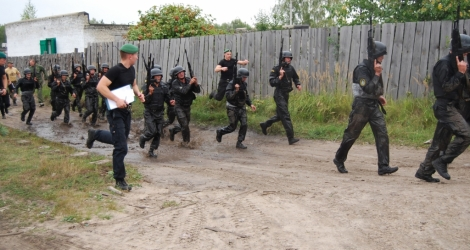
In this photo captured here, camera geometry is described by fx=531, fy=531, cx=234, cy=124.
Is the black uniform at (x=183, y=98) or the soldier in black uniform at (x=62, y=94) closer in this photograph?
the black uniform at (x=183, y=98)

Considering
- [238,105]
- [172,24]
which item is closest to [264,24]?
[172,24]

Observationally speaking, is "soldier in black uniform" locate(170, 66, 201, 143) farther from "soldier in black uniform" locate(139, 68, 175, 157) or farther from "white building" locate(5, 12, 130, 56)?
"white building" locate(5, 12, 130, 56)

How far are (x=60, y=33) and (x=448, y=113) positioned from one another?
31.1 metres

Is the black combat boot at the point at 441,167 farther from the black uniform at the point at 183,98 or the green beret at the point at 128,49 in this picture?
the black uniform at the point at 183,98

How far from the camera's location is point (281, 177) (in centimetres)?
806

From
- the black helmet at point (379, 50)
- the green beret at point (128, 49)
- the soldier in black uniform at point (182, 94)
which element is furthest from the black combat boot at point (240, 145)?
the green beret at point (128, 49)

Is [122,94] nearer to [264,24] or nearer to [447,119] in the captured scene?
[447,119]

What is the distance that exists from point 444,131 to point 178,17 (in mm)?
15935

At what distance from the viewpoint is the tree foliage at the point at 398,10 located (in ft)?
45.4

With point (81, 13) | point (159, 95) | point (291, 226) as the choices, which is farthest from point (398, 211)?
point (81, 13)

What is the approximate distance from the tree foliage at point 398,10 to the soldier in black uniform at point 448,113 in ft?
22.5

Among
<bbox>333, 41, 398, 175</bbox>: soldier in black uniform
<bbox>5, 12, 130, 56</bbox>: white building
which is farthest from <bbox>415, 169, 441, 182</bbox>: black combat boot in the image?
<bbox>5, 12, 130, 56</bbox>: white building

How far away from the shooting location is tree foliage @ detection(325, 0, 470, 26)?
13.8 meters

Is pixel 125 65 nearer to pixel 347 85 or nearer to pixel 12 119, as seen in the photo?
pixel 347 85
